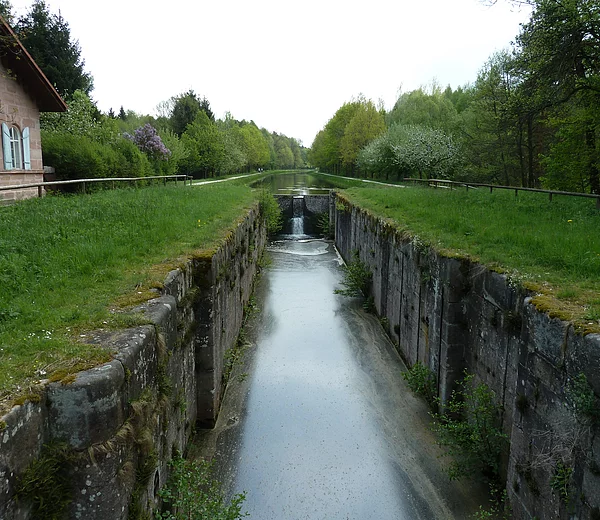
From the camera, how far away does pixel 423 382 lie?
8.59 meters

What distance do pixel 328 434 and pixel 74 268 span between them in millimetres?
4265

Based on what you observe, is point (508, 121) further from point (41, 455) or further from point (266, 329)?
point (41, 455)

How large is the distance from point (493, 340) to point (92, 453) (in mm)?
4873

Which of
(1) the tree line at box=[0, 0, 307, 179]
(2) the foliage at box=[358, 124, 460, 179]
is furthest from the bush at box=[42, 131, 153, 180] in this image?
(2) the foliage at box=[358, 124, 460, 179]

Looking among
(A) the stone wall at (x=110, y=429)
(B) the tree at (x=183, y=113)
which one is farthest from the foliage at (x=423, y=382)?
(B) the tree at (x=183, y=113)

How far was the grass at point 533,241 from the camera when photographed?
5281 millimetres

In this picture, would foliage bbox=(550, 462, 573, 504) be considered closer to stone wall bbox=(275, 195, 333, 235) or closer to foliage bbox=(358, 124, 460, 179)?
stone wall bbox=(275, 195, 333, 235)

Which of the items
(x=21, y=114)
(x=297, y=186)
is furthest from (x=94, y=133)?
(x=297, y=186)

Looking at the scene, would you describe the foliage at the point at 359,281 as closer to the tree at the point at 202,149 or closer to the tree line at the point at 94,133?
the tree line at the point at 94,133

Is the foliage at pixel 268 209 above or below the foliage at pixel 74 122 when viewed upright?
below

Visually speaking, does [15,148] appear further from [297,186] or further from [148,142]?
[297,186]

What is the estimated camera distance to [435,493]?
6520 mm

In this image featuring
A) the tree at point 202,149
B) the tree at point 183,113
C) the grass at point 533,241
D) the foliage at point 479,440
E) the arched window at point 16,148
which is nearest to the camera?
the grass at point 533,241

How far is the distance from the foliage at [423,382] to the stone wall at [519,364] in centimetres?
13
